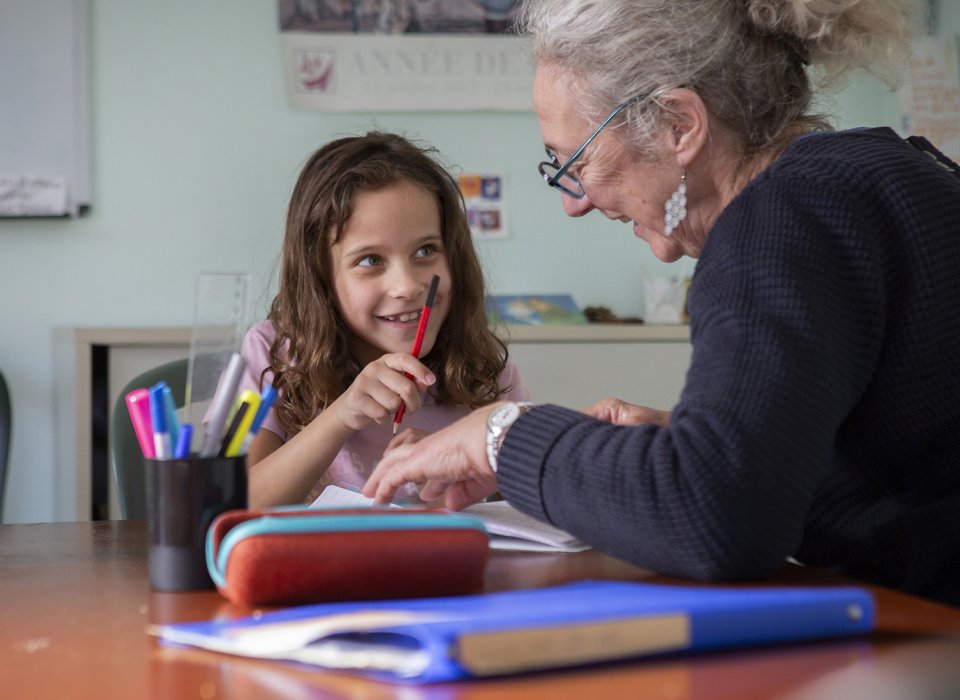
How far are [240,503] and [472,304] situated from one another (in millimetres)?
990

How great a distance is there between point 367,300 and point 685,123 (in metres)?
0.67

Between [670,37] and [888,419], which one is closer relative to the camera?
[888,419]

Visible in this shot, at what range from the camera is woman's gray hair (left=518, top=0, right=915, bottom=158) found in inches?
43.4

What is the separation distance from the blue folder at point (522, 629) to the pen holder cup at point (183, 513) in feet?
0.53

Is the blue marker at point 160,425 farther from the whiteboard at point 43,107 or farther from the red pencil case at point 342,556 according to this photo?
the whiteboard at point 43,107

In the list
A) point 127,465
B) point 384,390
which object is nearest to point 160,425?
point 384,390

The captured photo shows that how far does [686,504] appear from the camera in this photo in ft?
2.62

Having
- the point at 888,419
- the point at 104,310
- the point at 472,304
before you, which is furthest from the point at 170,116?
the point at 888,419

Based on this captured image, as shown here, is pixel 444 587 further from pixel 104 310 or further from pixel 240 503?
pixel 104 310

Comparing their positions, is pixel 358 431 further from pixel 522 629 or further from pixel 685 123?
pixel 522 629

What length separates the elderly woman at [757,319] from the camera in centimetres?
81

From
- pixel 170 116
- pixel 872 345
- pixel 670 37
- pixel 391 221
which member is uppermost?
pixel 170 116

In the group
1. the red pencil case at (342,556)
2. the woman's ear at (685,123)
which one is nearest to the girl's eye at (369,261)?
the woman's ear at (685,123)

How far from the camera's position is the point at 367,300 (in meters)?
1.69
